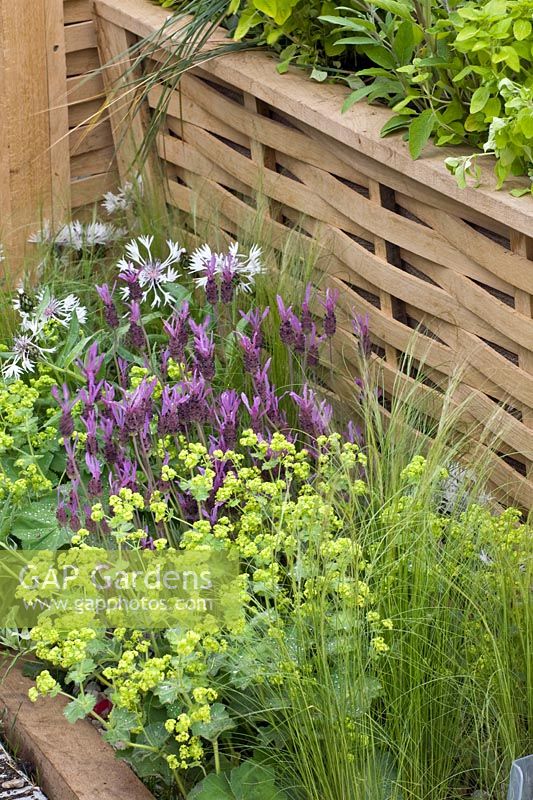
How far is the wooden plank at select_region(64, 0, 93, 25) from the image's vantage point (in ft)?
12.1

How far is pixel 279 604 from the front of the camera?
1960 mm

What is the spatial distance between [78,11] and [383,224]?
1599mm

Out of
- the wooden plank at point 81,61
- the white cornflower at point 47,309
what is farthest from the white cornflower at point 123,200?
the white cornflower at point 47,309

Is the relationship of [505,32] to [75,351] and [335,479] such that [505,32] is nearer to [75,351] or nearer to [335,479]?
[335,479]

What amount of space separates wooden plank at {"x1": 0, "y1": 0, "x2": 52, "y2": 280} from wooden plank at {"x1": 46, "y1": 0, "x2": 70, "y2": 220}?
0.8 inches

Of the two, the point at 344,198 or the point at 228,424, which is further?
the point at 344,198

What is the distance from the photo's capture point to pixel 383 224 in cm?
275

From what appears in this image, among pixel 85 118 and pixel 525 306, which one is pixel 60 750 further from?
pixel 85 118

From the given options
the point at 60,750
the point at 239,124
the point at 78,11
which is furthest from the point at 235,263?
the point at 78,11

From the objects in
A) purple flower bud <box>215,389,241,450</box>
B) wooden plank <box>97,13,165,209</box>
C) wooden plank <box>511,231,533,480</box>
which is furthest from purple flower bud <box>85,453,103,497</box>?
wooden plank <box>97,13,165,209</box>

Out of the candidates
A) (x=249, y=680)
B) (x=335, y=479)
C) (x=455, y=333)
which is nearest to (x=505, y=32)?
(x=455, y=333)

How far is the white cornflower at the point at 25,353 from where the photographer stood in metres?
2.70

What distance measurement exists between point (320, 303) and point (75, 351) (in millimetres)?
666

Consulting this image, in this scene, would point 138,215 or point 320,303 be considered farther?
point 138,215
